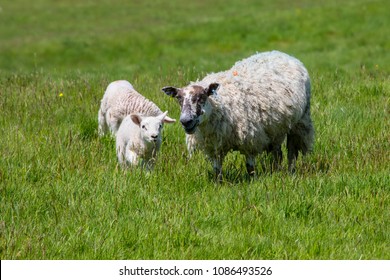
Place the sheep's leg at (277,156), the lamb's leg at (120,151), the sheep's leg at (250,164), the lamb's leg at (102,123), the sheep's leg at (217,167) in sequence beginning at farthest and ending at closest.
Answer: the lamb's leg at (102,123), the sheep's leg at (277,156), the lamb's leg at (120,151), the sheep's leg at (250,164), the sheep's leg at (217,167)

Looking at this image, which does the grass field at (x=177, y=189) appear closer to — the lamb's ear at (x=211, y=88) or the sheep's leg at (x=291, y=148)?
the sheep's leg at (x=291, y=148)

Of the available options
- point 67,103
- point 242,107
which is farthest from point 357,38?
point 242,107

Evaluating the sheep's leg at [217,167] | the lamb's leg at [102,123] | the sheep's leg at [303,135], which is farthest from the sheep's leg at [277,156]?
the lamb's leg at [102,123]

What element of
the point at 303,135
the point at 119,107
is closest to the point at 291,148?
the point at 303,135

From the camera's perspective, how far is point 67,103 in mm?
11086

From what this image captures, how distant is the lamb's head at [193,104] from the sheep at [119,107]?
68.5 inches

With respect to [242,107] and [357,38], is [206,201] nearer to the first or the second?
[242,107]

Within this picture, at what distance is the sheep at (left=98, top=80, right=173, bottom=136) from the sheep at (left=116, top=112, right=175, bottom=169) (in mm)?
589

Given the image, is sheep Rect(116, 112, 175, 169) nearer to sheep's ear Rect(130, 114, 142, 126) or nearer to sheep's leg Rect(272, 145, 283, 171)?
sheep's ear Rect(130, 114, 142, 126)

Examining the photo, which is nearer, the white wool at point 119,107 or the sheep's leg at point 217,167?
the sheep's leg at point 217,167

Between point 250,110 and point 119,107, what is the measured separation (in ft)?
7.01

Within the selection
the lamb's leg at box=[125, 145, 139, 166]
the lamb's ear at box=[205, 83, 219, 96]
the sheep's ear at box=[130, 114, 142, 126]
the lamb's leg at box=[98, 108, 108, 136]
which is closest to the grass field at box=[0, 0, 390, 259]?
the lamb's leg at box=[98, 108, 108, 136]

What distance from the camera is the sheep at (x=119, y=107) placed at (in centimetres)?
947

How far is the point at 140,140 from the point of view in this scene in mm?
8461
